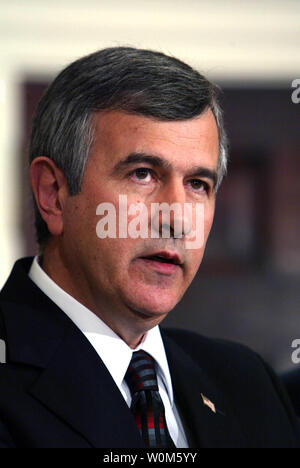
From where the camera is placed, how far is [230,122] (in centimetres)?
581

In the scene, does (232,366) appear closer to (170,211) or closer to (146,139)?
(170,211)

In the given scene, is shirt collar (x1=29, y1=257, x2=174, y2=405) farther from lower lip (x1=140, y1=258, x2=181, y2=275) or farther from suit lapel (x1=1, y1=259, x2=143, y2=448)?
lower lip (x1=140, y1=258, x2=181, y2=275)

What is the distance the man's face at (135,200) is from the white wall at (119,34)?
155 inches

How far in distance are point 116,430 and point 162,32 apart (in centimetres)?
466

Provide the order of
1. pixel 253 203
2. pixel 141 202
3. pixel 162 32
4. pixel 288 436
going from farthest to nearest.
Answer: pixel 253 203 → pixel 162 32 → pixel 288 436 → pixel 141 202

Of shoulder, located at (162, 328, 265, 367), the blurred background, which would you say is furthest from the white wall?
shoulder, located at (162, 328, 265, 367)

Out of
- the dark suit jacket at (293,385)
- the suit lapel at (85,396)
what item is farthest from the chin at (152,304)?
the dark suit jacket at (293,385)

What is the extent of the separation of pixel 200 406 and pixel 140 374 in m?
0.17

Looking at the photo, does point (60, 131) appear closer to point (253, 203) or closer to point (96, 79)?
point (96, 79)

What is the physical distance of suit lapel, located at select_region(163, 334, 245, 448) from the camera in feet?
4.80

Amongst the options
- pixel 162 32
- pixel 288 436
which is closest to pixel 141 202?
pixel 288 436

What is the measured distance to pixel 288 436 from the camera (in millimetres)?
1635

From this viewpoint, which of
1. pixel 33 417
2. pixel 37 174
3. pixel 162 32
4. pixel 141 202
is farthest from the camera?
pixel 162 32

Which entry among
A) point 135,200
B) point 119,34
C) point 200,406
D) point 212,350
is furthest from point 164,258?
point 119,34
